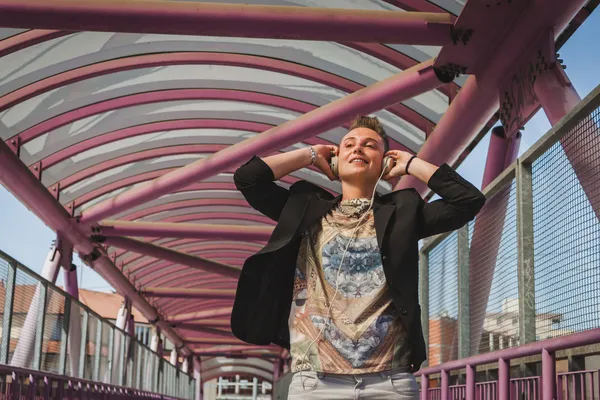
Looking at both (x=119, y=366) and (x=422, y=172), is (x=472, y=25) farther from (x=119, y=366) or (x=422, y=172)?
(x=119, y=366)

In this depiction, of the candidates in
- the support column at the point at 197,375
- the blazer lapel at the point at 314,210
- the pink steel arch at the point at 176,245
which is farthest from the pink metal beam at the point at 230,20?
the support column at the point at 197,375

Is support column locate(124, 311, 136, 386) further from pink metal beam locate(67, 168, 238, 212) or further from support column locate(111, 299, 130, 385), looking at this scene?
pink metal beam locate(67, 168, 238, 212)

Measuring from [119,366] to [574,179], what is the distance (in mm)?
14493

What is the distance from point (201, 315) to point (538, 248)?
94.4 ft

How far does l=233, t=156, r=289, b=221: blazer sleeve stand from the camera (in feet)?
11.8

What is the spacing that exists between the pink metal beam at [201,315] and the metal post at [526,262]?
26.9 metres

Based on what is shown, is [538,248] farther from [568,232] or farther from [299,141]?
[299,141]

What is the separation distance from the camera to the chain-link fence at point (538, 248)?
4117 mm

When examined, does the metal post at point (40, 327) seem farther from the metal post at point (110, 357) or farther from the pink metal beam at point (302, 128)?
the metal post at point (110, 357)

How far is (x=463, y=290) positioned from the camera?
267 inches

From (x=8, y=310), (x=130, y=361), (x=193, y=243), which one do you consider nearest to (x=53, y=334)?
(x=8, y=310)

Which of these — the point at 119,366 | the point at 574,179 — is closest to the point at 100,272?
the point at 119,366

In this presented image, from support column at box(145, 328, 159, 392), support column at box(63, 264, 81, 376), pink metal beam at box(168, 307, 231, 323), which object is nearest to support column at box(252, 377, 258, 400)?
pink metal beam at box(168, 307, 231, 323)

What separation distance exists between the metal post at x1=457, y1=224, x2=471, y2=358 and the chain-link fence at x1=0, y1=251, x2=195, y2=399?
3.78 meters
